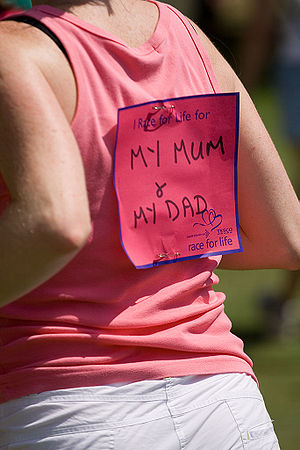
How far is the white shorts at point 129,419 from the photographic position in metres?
1.42

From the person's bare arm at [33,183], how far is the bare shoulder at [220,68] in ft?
1.54

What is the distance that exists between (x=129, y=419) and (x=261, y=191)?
1.61 feet

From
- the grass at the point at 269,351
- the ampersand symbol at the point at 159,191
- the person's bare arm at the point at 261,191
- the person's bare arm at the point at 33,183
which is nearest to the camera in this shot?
the person's bare arm at the point at 33,183

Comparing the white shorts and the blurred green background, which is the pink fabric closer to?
the white shorts

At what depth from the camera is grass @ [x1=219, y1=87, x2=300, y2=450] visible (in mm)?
3980

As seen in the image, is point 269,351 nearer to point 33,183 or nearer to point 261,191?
point 261,191

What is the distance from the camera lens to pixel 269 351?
15.8 feet

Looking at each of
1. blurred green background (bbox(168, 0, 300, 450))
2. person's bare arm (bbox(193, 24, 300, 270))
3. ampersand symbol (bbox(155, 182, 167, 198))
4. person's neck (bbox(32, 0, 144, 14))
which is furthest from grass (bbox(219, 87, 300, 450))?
person's neck (bbox(32, 0, 144, 14))

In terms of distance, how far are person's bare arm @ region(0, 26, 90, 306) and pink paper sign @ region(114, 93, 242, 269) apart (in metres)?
0.19

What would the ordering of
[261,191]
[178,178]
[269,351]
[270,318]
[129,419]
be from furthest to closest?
[270,318]
[269,351]
[261,191]
[178,178]
[129,419]

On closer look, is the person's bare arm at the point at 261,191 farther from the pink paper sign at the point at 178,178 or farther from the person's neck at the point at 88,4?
the person's neck at the point at 88,4

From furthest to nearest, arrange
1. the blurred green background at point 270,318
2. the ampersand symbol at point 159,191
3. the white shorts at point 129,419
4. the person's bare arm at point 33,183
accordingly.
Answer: the blurred green background at point 270,318
the ampersand symbol at point 159,191
the white shorts at point 129,419
the person's bare arm at point 33,183

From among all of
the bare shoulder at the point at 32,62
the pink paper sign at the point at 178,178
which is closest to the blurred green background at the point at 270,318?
the pink paper sign at the point at 178,178

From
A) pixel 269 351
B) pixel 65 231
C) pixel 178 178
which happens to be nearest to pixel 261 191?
pixel 178 178
